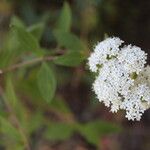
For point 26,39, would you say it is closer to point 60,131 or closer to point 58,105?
point 58,105

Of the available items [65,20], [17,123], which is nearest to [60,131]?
[17,123]

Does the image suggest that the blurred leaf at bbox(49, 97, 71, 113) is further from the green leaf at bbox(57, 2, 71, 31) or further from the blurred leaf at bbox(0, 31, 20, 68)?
the green leaf at bbox(57, 2, 71, 31)

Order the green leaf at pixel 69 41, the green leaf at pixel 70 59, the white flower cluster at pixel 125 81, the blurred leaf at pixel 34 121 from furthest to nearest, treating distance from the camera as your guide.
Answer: the blurred leaf at pixel 34 121 → the green leaf at pixel 69 41 → the green leaf at pixel 70 59 → the white flower cluster at pixel 125 81

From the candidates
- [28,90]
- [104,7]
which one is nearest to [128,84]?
[28,90]

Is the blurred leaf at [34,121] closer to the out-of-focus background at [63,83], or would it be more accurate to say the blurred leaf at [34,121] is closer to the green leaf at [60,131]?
the out-of-focus background at [63,83]

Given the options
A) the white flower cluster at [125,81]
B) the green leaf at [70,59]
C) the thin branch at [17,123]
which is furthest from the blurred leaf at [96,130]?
the white flower cluster at [125,81]
